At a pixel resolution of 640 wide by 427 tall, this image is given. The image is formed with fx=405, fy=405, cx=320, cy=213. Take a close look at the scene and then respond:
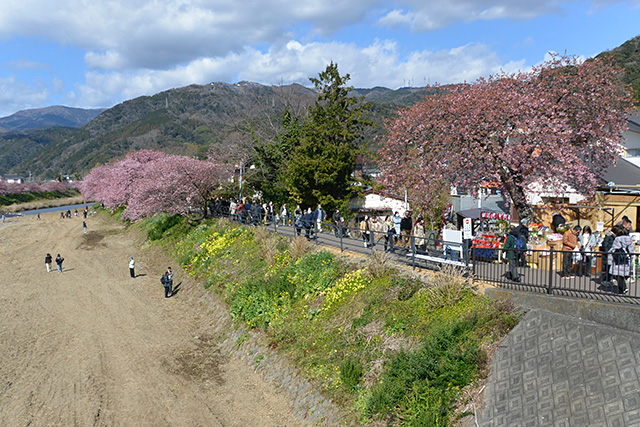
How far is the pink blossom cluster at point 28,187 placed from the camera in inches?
3588

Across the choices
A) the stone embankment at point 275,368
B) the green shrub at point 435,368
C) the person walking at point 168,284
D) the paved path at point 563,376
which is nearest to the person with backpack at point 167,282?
the person walking at point 168,284

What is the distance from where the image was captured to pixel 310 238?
1983 cm

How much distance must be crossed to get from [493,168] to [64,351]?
689 inches

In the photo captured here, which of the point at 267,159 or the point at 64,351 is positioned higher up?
the point at 267,159

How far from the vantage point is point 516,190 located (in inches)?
564

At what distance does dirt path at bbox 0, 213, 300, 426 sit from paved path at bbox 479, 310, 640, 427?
18.4ft

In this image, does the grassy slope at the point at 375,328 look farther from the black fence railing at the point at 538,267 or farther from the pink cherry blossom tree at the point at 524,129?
the pink cherry blossom tree at the point at 524,129

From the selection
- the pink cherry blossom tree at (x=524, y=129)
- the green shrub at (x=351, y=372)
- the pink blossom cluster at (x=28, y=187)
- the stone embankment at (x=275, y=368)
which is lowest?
the stone embankment at (x=275, y=368)

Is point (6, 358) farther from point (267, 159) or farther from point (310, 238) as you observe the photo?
point (267, 159)

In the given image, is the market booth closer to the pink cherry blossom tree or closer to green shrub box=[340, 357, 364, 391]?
the pink cherry blossom tree

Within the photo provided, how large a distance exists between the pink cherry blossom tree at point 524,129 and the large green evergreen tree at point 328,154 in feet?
42.5

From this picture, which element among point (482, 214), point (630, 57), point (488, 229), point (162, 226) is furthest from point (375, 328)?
point (630, 57)

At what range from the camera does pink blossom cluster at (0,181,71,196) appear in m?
91.1

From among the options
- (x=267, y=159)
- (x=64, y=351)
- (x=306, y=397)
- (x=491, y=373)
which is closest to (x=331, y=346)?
(x=306, y=397)
